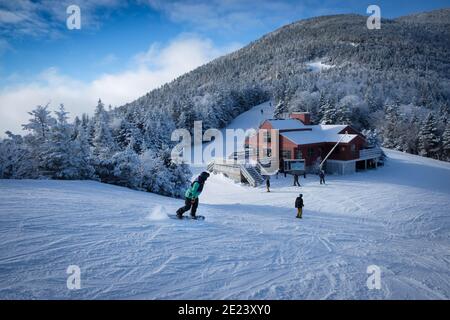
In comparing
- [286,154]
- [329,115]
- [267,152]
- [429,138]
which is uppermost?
[329,115]

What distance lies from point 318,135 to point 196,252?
35.8 meters

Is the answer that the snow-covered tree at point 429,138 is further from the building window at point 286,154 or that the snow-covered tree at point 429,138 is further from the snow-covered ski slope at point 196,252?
the snow-covered ski slope at point 196,252

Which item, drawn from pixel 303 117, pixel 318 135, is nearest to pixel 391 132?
pixel 303 117

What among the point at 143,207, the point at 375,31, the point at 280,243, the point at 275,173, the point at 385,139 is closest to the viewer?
the point at 280,243

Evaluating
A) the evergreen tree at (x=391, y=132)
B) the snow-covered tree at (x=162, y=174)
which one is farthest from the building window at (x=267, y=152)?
the evergreen tree at (x=391, y=132)

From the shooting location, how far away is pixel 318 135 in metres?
41.2

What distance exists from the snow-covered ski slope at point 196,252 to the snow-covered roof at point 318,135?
22.7 metres

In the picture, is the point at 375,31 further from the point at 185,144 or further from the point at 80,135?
the point at 80,135

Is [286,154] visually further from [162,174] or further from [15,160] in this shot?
[15,160]

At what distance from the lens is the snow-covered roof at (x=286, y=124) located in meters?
40.0

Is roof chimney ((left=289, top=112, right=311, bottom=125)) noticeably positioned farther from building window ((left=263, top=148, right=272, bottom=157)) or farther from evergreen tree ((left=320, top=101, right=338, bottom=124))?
Answer: evergreen tree ((left=320, top=101, right=338, bottom=124))

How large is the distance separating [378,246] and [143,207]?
9420 mm

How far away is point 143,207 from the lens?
13.5 meters
